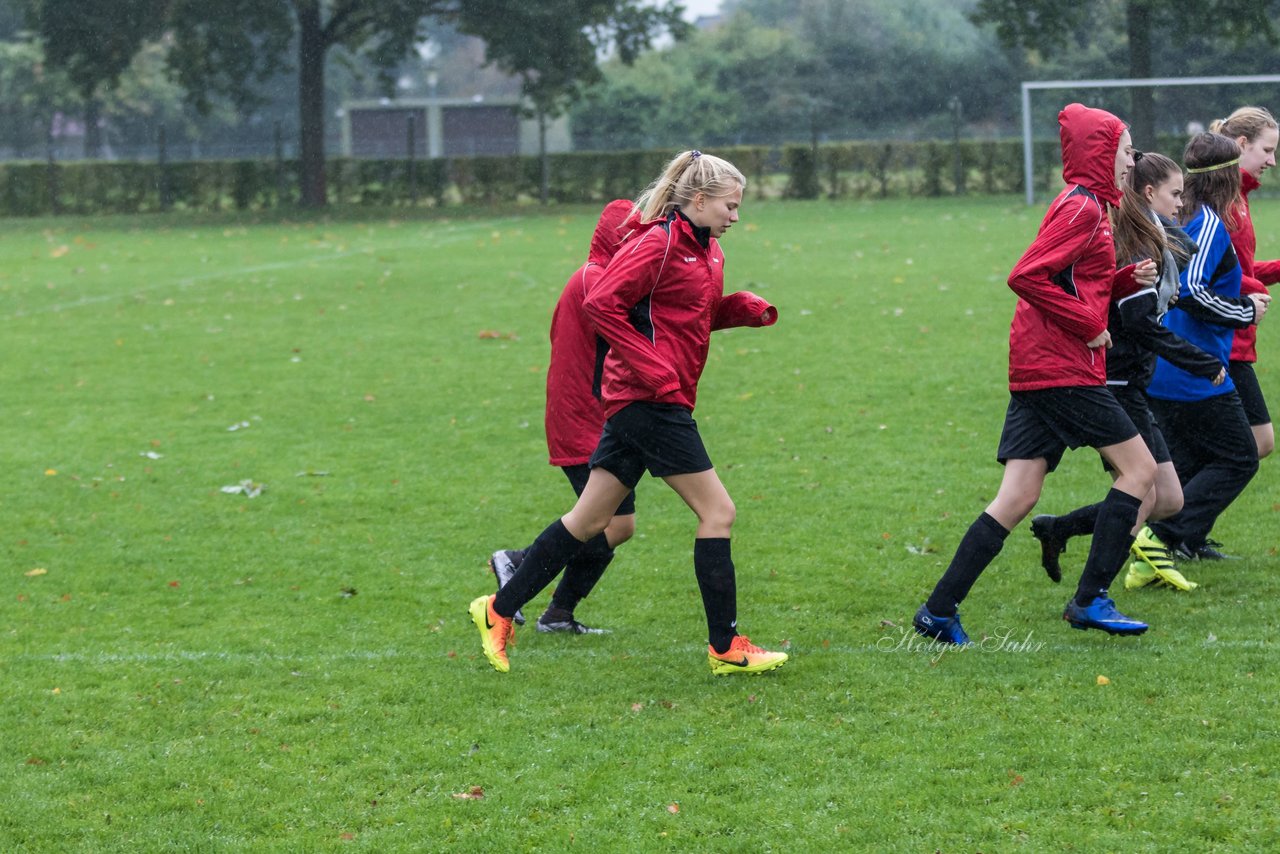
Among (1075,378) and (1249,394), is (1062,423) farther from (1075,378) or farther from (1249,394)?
(1249,394)

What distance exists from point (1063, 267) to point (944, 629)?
136 centimetres

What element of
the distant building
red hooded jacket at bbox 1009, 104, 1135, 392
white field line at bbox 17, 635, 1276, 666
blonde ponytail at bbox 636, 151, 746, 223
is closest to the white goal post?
red hooded jacket at bbox 1009, 104, 1135, 392

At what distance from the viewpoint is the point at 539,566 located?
16.7ft

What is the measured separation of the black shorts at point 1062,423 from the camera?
4973 mm

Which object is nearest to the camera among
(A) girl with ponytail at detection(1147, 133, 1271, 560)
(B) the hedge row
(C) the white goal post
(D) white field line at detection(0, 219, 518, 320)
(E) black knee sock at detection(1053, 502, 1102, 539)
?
(A) girl with ponytail at detection(1147, 133, 1271, 560)

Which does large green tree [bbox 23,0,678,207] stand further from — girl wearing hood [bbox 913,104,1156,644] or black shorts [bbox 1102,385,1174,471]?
girl wearing hood [bbox 913,104,1156,644]

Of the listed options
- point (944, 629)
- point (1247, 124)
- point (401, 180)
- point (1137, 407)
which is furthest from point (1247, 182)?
point (401, 180)

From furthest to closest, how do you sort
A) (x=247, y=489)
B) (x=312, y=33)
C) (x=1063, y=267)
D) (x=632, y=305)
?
(x=312, y=33) → (x=247, y=489) → (x=1063, y=267) → (x=632, y=305)

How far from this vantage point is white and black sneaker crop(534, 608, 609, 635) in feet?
18.6

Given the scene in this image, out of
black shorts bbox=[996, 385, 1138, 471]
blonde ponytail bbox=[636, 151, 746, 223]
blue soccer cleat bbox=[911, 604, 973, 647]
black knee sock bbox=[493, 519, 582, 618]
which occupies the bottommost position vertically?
blue soccer cleat bbox=[911, 604, 973, 647]

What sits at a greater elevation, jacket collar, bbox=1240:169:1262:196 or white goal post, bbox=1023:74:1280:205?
white goal post, bbox=1023:74:1280:205

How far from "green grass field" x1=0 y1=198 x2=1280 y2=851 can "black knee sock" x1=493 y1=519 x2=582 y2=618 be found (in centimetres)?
26

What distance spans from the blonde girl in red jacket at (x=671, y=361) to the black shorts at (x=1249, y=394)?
7.99 feet

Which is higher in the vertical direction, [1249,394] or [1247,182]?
[1247,182]
